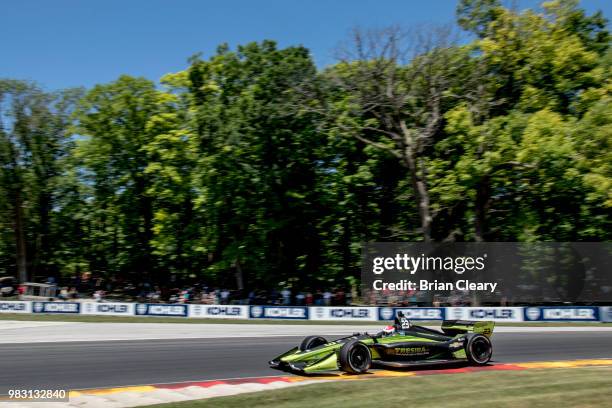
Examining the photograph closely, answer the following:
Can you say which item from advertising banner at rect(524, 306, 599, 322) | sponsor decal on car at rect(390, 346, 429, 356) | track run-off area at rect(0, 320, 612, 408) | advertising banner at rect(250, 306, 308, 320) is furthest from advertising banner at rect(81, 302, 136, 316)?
sponsor decal on car at rect(390, 346, 429, 356)

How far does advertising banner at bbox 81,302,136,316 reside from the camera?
1314 inches

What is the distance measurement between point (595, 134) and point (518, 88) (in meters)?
6.09

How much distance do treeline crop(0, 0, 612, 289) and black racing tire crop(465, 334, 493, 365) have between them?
19.0 meters

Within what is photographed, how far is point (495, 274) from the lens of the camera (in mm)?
34000

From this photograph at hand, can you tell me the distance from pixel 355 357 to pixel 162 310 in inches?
819

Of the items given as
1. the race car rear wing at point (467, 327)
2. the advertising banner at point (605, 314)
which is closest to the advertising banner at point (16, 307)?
the race car rear wing at point (467, 327)

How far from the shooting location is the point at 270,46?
3806 centimetres

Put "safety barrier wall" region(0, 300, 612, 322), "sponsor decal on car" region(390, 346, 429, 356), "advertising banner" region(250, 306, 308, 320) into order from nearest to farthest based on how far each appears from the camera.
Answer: "sponsor decal on car" region(390, 346, 429, 356), "safety barrier wall" region(0, 300, 612, 322), "advertising banner" region(250, 306, 308, 320)

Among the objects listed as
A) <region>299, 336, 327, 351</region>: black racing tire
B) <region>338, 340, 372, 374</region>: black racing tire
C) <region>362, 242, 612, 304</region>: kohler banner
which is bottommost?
<region>338, 340, 372, 374</region>: black racing tire

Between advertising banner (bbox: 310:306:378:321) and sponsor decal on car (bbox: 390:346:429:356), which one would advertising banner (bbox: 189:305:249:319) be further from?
sponsor decal on car (bbox: 390:346:429:356)

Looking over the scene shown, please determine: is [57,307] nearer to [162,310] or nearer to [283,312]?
[162,310]

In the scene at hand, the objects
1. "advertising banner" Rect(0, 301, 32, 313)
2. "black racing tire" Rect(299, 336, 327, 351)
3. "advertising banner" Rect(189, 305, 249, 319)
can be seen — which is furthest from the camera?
"advertising banner" Rect(0, 301, 32, 313)

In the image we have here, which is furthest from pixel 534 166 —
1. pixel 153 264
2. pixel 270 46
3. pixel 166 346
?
pixel 153 264

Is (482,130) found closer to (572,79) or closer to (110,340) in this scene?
(572,79)
